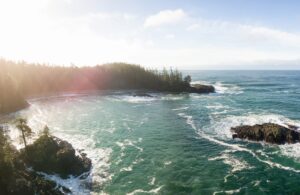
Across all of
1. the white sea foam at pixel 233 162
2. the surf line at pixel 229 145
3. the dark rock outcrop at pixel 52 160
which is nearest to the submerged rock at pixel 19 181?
the dark rock outcrop at pixel 52 160

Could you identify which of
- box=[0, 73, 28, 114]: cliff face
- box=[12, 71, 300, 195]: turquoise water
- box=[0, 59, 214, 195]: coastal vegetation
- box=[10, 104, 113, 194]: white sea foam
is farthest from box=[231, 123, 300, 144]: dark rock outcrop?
box=[0, 73, 28, 114]: cliff face

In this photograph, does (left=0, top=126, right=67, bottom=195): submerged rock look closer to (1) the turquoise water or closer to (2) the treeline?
(1) the turquoise water

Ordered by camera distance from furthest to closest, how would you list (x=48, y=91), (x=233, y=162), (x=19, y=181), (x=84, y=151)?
(x=48, y=91) < (x=84, y=151) < (x=233, y=162) < (x=19, y=181)

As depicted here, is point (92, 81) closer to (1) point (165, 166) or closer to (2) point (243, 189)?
(1) point (165, 166)

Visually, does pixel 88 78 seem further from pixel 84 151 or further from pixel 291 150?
pixel 291 150

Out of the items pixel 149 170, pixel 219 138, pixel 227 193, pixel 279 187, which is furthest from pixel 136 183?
pixel 219 138

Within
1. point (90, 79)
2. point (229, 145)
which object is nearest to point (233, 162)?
point (229, 145)

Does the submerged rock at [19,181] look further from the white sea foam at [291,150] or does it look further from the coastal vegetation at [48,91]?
the white sea foam at [291,150]
